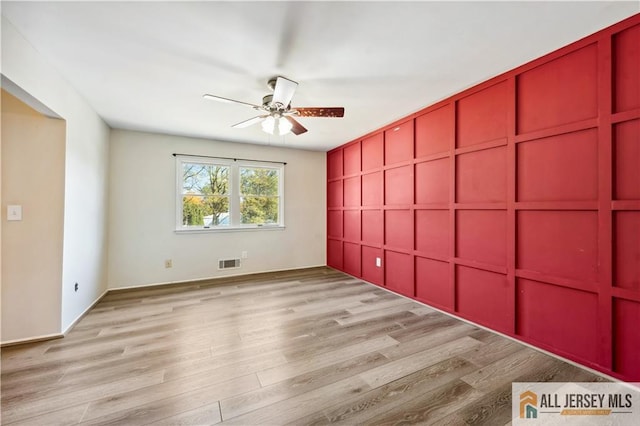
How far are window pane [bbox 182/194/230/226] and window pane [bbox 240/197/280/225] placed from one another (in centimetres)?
31

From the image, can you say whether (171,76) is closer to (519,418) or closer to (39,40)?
(39,40)

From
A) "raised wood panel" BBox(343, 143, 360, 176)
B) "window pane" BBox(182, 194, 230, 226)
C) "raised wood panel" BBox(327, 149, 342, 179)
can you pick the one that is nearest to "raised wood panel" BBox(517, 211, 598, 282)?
"raised wood panel" BBox(343, 143, 360, 176)

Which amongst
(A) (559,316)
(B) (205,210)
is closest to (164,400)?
(A) (559,316)

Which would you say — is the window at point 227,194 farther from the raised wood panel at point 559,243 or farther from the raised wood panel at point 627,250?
the raised wood panel at point 627,250

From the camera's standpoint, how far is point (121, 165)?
400cm

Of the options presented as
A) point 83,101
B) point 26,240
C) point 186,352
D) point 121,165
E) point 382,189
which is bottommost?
point 186,352

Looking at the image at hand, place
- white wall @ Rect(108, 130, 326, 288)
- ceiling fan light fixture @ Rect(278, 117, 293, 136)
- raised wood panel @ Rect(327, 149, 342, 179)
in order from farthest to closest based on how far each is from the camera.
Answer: raised wood panel @ Rect(327, 149, 342, 179), white wall @ Rect(108, 130, 326, 288), ceiling fan light fixture @ Rect(278, 117, 293, 136)

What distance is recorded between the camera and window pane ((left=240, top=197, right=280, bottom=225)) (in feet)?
16.1

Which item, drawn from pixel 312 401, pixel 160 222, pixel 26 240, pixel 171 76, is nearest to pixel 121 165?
pixel 160 222

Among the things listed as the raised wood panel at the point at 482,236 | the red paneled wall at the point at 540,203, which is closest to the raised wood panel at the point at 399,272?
the red paneled wall at the point at 540,203

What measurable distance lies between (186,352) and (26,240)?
72.0 inches

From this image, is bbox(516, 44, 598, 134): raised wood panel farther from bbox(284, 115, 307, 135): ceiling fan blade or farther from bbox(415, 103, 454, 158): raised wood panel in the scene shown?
bbox(284, 115, 307, 135): ceiling fan blade

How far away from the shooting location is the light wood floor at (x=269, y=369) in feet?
5.03

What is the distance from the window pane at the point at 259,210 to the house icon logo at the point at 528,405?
435 cm
